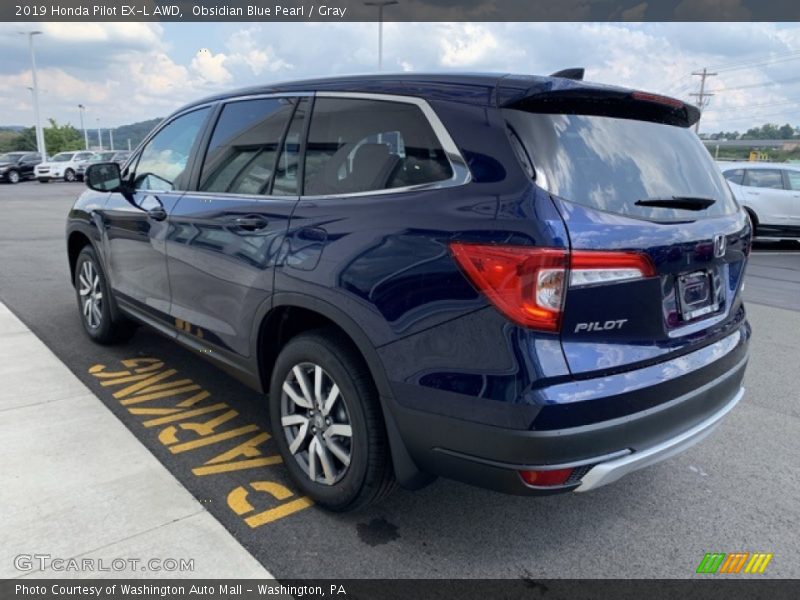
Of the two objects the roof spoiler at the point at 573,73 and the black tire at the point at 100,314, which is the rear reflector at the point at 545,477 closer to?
the roof spoiler at the point at 573,73

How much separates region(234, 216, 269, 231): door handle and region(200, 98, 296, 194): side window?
0.16 metres

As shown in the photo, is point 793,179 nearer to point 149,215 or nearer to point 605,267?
point 605,267

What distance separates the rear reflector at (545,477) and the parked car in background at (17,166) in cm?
3645

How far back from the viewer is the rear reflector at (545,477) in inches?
79.4

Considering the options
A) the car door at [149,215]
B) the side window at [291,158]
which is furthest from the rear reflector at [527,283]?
the car door at [149,215]

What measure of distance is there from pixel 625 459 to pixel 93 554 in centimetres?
206

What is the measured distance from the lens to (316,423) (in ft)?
8.79

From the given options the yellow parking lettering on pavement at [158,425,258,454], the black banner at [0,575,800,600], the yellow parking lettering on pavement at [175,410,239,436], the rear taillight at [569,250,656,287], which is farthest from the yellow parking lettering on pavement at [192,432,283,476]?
the rear taillight at [569,250,656,287]

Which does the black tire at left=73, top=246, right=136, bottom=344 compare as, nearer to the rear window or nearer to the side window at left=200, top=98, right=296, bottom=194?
the side window at left=200, top=98, right=296, bottom=194

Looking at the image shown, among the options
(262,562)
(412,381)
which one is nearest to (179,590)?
(262,562)

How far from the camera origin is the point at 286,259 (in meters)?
2.67

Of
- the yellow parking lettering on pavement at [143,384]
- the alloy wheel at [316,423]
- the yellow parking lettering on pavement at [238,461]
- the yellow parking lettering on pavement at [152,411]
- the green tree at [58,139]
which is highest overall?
the green tree at [58,139]

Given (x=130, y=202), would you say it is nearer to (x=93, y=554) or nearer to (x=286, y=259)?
(x=286, y=259)

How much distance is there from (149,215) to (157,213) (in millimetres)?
124
